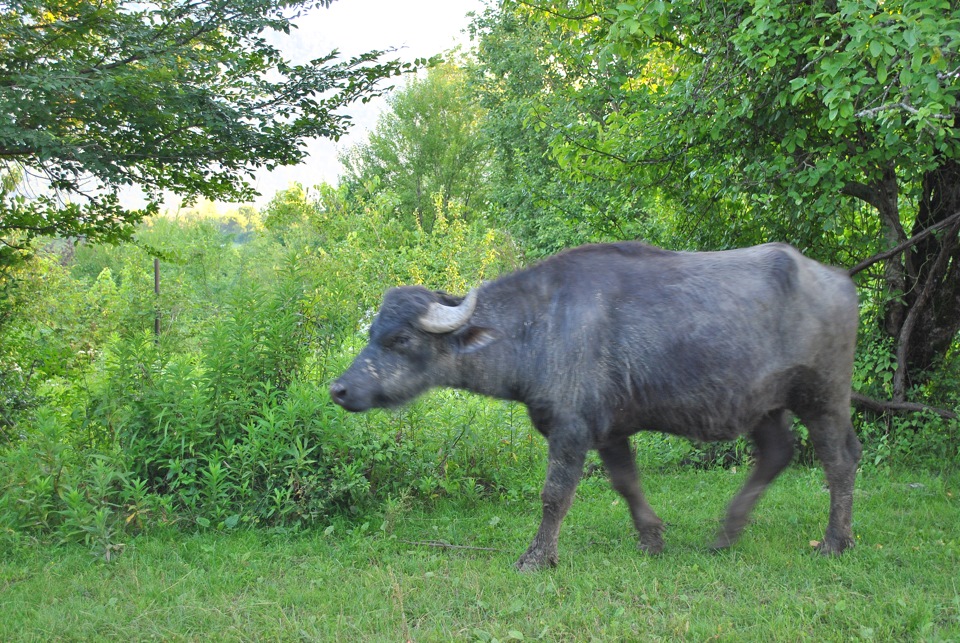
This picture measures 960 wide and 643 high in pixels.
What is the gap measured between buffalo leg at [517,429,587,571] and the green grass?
186 millimetres

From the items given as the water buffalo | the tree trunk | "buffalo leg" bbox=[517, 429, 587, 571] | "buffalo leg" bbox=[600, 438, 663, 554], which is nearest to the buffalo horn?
the water buffalo

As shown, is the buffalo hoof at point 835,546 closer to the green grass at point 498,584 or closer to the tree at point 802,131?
the green grass at point 498,584

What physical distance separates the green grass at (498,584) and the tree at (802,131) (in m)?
2.88

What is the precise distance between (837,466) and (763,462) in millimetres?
538

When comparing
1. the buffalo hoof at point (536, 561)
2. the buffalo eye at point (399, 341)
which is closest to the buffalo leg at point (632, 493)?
the buffalo hoof at point (536, 561)

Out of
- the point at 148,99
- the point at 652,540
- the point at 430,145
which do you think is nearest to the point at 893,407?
the point at 652,540

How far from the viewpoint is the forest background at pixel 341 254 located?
634cm

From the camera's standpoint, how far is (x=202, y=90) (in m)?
6.58

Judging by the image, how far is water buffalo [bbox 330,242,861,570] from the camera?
18.6 ft

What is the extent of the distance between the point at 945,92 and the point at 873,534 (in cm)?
349

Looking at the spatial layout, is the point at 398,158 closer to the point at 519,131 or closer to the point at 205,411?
the point at 519,131

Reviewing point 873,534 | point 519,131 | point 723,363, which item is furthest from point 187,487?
point 519,131

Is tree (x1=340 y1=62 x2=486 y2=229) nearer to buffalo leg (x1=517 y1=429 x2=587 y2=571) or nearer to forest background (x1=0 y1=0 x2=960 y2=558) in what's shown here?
forest background (x1=0 y1=0 x2=960 y2=558)

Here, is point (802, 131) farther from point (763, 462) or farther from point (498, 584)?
point (498, 584)
